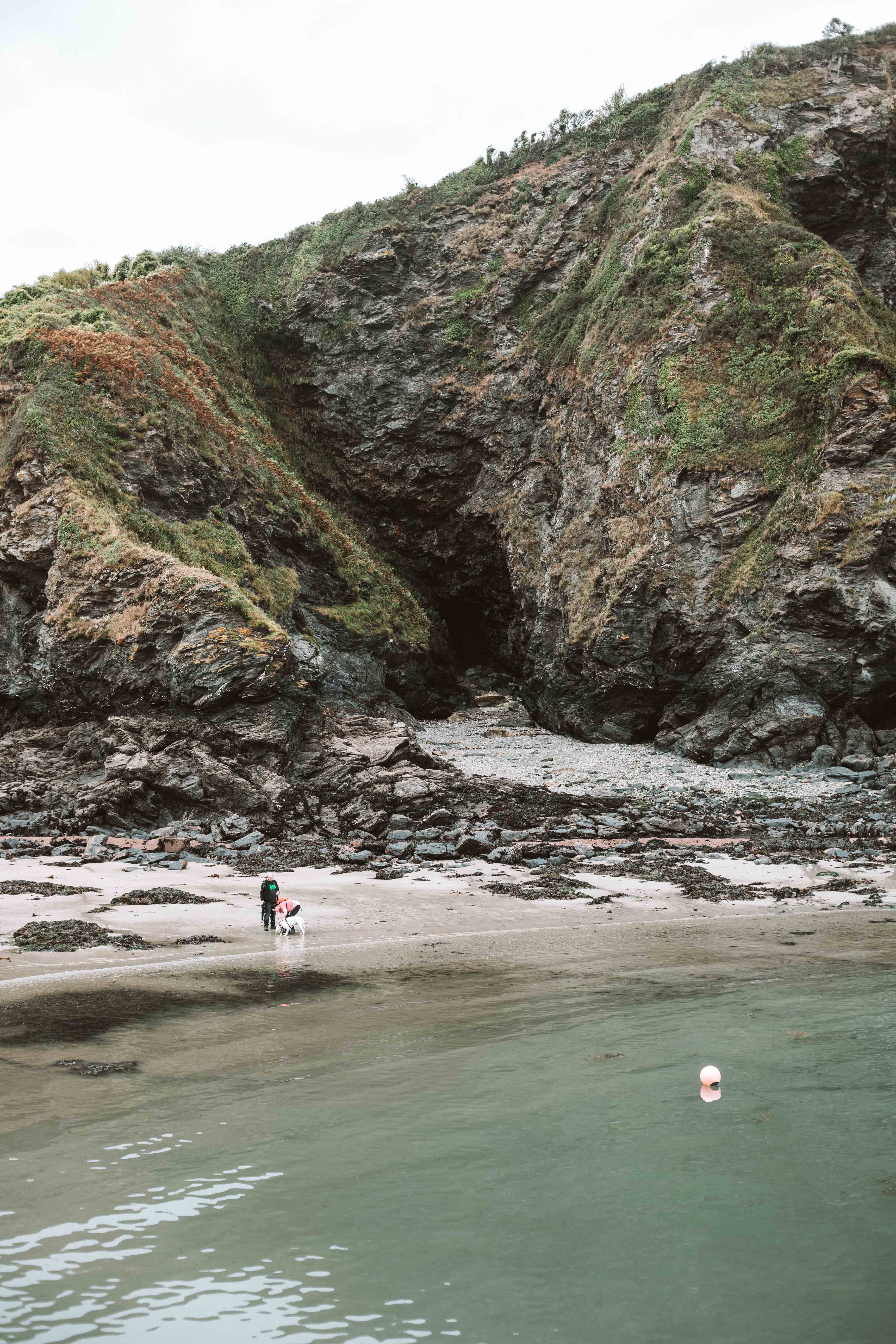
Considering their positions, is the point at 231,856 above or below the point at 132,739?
below

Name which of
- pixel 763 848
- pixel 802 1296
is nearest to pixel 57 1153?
pixel 802 1296

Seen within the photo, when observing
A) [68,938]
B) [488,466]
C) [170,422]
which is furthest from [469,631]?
[68,938]

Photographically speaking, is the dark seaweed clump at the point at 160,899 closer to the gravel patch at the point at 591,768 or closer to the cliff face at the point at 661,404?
the gravel patch at the point at 591,768

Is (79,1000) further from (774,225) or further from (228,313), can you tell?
(228,313)

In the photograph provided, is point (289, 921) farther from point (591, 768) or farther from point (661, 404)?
point (661, 404)

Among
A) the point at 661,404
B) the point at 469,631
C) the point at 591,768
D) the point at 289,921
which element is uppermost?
the point at 661,404

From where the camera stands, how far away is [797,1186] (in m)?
4.61

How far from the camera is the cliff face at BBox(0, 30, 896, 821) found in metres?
21.8

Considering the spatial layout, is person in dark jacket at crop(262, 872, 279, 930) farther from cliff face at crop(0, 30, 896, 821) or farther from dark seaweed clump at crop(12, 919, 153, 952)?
cliff face at crop(0, 30, 896, 821)

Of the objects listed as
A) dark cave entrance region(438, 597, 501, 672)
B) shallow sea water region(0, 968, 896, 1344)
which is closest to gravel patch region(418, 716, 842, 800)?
dark cave entrance region(438, 597, 501, 672)

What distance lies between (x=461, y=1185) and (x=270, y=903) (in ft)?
23.4

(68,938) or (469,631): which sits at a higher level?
(469,631)

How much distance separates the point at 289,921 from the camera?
10.7 metres

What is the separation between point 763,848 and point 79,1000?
40.6ft
